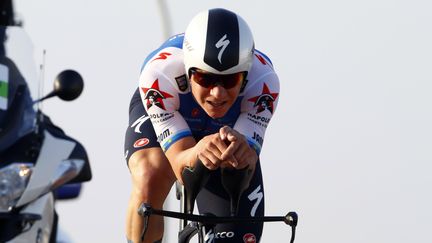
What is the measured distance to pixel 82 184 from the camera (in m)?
6.83

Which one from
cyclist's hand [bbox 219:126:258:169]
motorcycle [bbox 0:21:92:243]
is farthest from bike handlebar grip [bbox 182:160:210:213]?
motorcycle [bbox 0:21:92:243]

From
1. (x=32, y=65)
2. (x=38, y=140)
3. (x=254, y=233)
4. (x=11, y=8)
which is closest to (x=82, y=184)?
(x=38, y=140)

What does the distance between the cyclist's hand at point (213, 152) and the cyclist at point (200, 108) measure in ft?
1.41

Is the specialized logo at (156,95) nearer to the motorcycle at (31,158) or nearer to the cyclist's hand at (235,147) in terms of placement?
A: the motorcycle at (31,158)

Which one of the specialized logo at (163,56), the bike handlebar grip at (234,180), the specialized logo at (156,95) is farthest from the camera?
the specialized logo at (163,56)

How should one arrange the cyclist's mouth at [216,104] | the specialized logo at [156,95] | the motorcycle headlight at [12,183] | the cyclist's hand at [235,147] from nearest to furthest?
1. the motorcycle headlight at [12,183]
2. the cyclist's hand at [235,147]
3. the cyclist's mouth at [216,104]
4. the specialized logo at [156,95]

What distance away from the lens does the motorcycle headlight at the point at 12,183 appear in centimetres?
626

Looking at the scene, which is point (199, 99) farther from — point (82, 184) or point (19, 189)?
point (19, 189)

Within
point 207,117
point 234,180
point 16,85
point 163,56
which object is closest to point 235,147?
point 234,180

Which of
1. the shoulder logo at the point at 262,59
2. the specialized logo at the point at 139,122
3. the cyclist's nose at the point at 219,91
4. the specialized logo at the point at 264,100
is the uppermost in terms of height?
the cyclist's nose at the point at 219,91

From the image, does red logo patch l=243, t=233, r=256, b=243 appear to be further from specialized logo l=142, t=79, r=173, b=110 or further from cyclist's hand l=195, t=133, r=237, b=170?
cyclist's hand l=195, t=133, r=237, b=170

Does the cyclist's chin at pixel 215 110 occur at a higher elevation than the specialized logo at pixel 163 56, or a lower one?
lower

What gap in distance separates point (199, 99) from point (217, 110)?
0.43 feet

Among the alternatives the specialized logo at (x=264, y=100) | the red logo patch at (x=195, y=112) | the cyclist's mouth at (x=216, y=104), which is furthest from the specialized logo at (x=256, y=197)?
the cyclist's mouth at (x=216, y=104)
